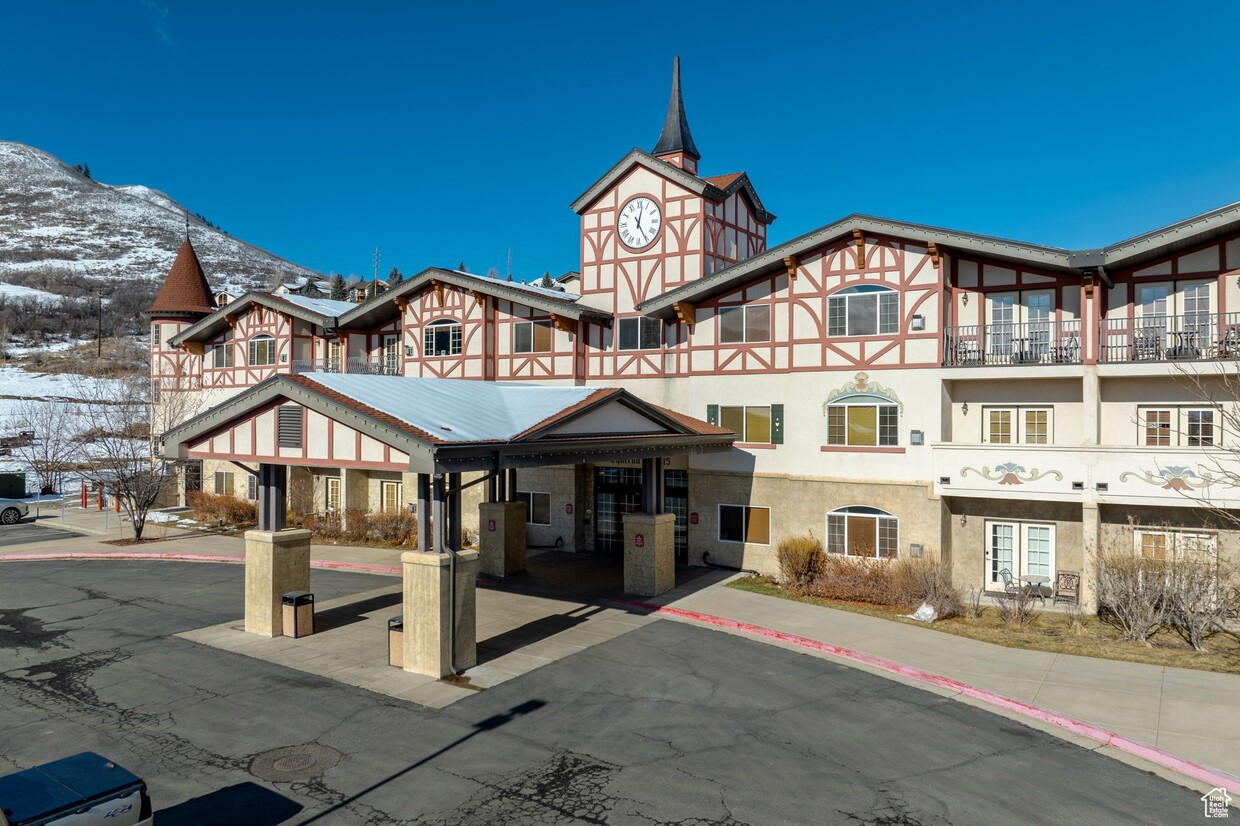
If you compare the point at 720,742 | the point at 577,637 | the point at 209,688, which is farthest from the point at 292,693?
the point at 720,742

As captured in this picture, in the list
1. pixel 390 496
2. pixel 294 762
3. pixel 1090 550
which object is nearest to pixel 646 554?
pixel 1090 550

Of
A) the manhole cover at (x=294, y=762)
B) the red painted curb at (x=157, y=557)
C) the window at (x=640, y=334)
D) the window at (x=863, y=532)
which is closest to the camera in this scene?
the manhole cover at (x=294, y=762)

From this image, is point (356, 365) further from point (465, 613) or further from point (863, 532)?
point (863, 532)

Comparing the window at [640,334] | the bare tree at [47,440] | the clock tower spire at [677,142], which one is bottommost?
the bare tree at [47,440]

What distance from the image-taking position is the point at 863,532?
2259 cm

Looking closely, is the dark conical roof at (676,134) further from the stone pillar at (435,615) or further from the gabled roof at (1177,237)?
the stone pillar at (435,615)

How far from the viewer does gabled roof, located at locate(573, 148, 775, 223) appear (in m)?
28.3

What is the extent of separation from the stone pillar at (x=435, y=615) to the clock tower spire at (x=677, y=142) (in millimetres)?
22161

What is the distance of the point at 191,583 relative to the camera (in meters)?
22.9

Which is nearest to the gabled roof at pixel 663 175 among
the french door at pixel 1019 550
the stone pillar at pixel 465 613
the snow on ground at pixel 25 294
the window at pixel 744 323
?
the window at pixel 744 323

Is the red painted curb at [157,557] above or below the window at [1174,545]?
below

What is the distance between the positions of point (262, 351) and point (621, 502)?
19.3 meters

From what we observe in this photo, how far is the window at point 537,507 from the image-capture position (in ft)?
93.2

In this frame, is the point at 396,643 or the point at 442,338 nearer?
the point at 396,643
